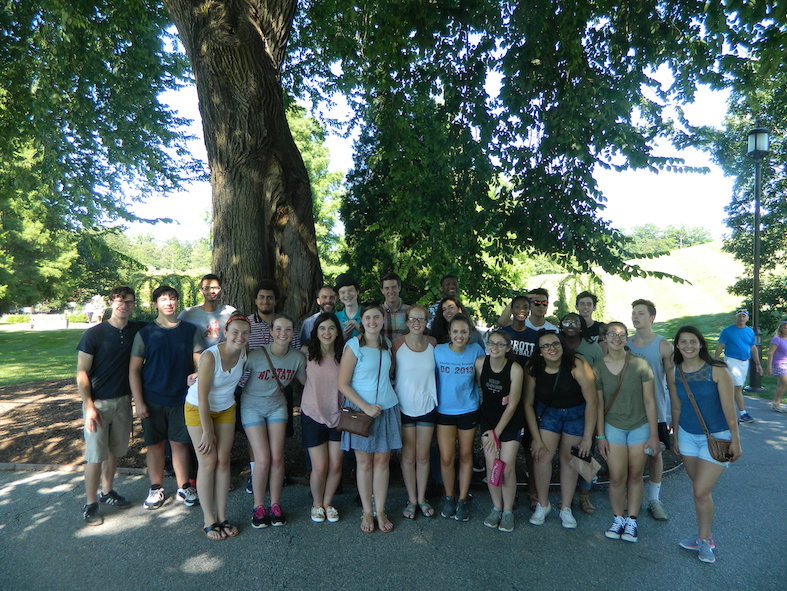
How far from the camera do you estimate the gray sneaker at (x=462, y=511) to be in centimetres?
432

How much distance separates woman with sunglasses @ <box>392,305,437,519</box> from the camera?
434cm

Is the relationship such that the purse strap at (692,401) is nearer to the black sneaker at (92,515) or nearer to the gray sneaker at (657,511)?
the gray sneaker at (657,511)

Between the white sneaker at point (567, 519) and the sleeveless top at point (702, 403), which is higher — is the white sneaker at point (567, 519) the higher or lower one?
the lower one

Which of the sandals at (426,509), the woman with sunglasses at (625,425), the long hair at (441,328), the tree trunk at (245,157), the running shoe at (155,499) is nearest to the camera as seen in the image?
the woman with sunglasses at (625,425)

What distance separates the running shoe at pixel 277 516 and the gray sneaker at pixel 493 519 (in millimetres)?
1773

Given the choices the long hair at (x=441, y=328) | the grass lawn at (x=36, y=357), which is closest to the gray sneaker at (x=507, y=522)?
the long hair at (x=441, y=328)

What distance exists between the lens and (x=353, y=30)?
8.92 metres

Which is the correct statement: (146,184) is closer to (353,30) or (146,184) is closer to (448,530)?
(353,30)

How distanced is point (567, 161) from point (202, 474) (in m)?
5.54

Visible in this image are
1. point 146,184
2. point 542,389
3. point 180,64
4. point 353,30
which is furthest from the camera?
point 146,184

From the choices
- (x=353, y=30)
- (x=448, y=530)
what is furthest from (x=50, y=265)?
(x=448, y=530)

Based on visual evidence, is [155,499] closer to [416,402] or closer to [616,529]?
[416,402]

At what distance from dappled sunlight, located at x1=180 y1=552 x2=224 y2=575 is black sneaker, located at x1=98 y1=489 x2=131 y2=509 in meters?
1.33

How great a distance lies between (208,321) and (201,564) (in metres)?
2.26
